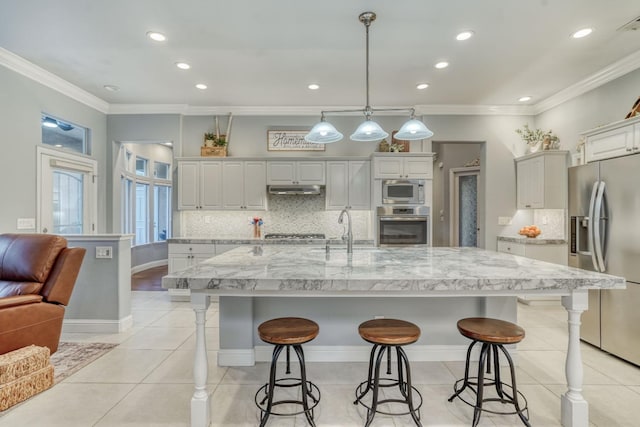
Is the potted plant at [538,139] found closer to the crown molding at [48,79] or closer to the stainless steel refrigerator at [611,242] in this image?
the stainless steel refrigerator at [611,242]

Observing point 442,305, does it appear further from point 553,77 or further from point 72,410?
point 553,77

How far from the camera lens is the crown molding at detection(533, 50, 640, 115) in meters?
3.57

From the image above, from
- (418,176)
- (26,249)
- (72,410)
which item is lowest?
(72,410)

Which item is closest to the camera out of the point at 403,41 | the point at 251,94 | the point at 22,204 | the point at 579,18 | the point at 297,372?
the point at 297,372

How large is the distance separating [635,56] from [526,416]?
3.85 meters

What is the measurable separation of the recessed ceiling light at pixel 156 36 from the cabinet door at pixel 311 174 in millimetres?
2437

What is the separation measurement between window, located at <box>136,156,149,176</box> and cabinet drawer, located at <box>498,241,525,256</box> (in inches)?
293

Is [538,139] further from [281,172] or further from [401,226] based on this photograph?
[281,172]

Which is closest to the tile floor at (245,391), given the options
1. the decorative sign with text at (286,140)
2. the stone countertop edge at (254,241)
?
the stone countertop edge at (254,241)

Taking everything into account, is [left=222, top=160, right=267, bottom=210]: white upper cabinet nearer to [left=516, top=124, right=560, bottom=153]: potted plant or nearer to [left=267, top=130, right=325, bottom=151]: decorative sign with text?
[left=267, top=130, right=325, bottom=151]: decorative sign with text

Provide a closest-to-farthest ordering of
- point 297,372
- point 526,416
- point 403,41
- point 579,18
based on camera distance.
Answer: point 526,416
point 297,372
point 579,18
point 403,41

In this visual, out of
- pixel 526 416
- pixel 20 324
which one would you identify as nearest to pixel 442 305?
pixel 526 416

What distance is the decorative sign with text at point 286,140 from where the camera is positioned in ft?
17.3

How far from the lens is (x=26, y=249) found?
285 cm
